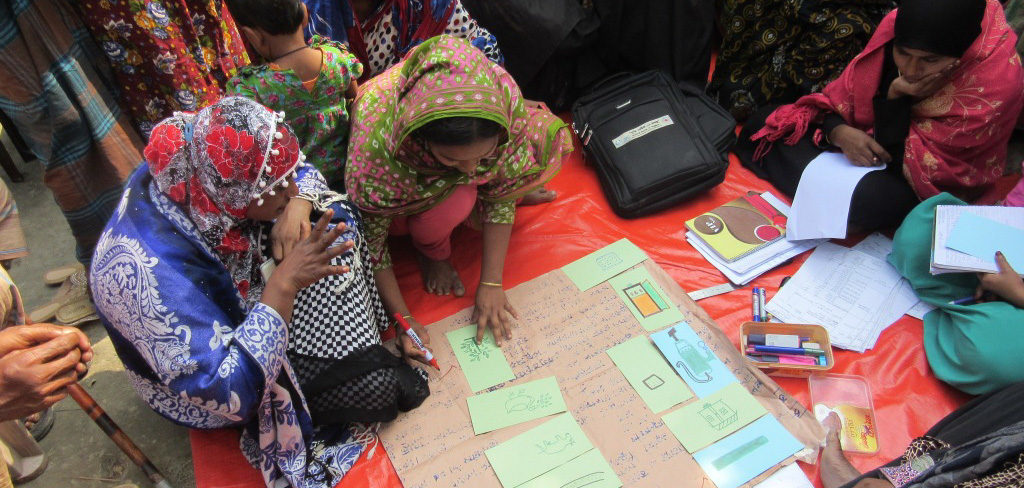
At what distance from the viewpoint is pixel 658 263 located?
2049mm

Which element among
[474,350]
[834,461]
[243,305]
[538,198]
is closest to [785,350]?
[834,461]

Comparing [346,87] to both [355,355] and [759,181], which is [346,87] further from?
[759,181]

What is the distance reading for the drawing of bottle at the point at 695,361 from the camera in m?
1.67

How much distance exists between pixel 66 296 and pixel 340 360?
4.63 ft

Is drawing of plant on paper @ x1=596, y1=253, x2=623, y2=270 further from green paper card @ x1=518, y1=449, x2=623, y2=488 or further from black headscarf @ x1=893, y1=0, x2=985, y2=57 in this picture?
black headscarf @ x1=893, y1=0, x2=985, y2=57

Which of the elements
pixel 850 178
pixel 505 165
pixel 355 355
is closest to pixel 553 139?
pixel 505 165

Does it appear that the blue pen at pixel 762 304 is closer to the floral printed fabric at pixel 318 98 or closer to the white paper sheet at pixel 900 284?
the white paper sheet at pixel 900 284

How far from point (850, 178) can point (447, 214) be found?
138cm

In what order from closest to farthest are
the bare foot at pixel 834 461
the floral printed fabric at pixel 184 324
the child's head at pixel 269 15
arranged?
the floral printed fabric at pixel 184 324, the bare foot at pixel 834 461, the child's head at pixel 269 15

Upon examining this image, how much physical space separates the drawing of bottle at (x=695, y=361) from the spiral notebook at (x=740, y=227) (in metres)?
0.42

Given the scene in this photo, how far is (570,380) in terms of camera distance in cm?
169

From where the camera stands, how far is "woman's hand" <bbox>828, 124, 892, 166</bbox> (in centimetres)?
204

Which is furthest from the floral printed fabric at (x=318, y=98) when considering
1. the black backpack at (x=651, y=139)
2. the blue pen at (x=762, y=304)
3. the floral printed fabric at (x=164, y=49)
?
the blue pen at (x=762, y=304)

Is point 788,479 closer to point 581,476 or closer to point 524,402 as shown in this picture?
point 581,476
